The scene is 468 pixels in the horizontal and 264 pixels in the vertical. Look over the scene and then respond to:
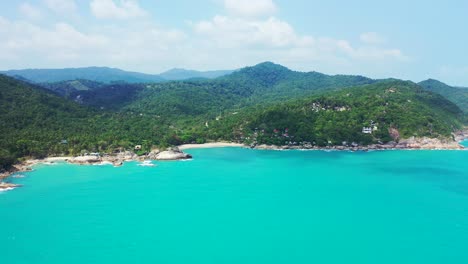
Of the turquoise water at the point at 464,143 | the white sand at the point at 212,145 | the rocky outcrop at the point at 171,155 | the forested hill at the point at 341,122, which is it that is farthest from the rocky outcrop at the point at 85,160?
the turquoise water at the point at 464,143

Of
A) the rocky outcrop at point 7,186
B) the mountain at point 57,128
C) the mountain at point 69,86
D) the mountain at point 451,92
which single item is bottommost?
the rocky outcrop at point 7,186

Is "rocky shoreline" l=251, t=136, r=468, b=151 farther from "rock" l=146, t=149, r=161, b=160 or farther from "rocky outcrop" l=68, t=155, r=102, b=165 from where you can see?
"rocky outcrop" l=68, t=155, r=102, b=165

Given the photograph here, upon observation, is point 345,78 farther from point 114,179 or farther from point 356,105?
point 114,179

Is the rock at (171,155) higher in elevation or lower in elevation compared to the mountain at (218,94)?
lower

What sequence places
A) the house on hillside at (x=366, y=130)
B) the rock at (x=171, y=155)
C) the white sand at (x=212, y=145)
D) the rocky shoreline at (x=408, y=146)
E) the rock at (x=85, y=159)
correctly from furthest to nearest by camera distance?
the house on hillside at (x=366, y=130) < the white sand at (x=212, y=145) < the rocky shoreline at (x=408, y=146) < the rock at (x=171, y=155) < the rock at (x=85, y=159)

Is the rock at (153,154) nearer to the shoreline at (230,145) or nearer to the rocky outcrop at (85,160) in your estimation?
the shoreline at (230,145)

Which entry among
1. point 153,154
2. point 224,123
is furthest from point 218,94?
point 153,154
